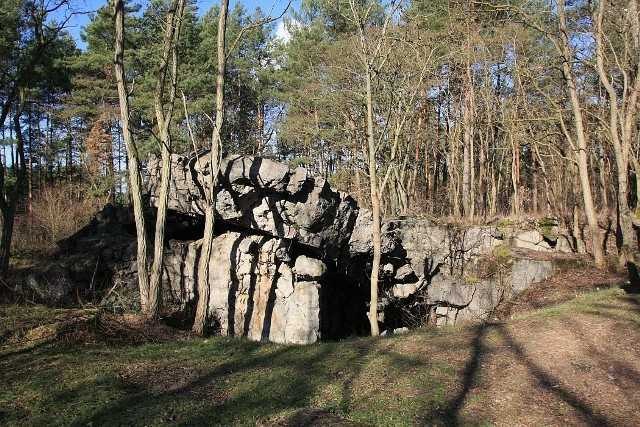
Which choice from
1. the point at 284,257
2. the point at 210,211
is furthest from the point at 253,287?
the point at 210,211

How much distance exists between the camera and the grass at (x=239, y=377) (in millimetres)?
5125

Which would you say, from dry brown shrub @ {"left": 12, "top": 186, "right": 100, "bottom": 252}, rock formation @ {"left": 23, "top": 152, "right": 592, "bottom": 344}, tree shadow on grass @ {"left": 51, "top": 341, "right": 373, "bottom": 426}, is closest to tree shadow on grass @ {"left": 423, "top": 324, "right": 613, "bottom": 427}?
tree shadow on grass @ {"left": 51, "top": 341, "right": 373, "bottom": 426}

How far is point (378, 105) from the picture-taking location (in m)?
19.3

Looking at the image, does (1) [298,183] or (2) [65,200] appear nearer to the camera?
(1) [298,183]

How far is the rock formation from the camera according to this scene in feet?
41.4

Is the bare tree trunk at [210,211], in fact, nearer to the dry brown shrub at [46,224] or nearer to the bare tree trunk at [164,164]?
the bare tree trunk at [164,164]

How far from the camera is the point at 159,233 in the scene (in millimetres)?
9953

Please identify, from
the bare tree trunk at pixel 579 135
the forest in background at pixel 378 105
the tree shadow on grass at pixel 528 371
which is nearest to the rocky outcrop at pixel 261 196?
the forest in background at pixel 378 105

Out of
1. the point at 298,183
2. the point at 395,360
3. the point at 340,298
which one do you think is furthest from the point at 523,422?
the point at 340,298

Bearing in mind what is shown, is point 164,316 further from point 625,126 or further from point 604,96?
point 604,96

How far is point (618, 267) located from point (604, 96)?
728cm

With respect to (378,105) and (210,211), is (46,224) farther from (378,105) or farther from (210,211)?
(378,105)

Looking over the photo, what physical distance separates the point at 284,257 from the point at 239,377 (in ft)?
24.2

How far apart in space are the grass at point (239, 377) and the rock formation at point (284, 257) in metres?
2.80
